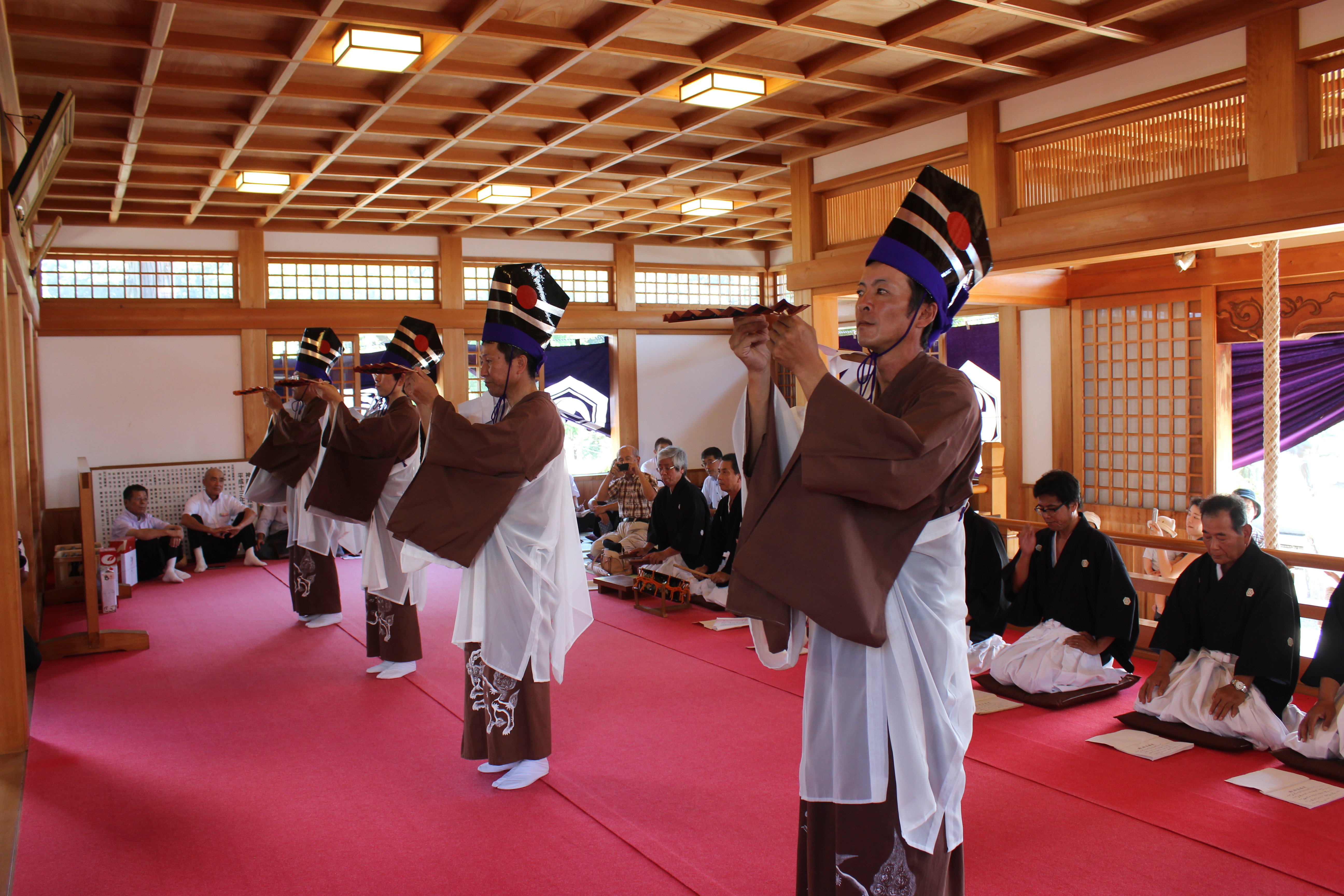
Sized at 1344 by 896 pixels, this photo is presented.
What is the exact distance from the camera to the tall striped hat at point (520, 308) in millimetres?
3330

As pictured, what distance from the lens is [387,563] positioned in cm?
473

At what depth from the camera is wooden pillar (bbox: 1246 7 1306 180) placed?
439 cm

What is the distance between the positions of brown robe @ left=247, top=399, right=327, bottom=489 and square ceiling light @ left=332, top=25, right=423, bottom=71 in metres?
2.07

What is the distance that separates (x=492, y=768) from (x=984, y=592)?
8.35 feet

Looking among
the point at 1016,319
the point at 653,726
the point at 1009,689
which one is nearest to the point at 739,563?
the point at 653,726

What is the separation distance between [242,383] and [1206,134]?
28.0 ft

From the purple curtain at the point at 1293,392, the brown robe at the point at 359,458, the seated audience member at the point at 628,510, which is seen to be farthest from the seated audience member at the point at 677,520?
the purple curtain at the point at 1293,392

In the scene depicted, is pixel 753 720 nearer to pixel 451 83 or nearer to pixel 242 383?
pixel 451 83

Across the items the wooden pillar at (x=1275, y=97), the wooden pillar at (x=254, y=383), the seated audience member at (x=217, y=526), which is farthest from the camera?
the wooden pillar at (x=254, y=383)

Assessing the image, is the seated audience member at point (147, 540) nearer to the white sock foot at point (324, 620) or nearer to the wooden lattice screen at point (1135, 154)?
the white sock foot at point (324, 620)

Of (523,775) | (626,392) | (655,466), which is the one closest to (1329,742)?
(523,775)

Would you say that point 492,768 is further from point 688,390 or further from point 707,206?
point 688,390

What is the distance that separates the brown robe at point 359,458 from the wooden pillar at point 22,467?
4.91 ft

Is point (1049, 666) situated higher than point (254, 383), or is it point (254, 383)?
point (254, 383)
